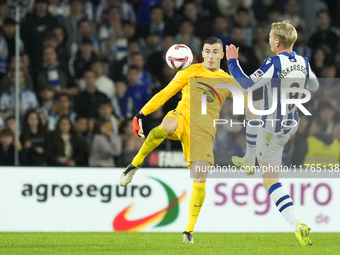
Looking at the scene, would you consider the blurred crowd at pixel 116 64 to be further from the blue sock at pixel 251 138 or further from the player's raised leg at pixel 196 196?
the player's raised leg at pixel 196 196

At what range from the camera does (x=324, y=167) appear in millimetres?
8789

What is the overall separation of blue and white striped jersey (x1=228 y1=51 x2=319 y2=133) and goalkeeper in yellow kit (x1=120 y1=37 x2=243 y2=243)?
0.53 m

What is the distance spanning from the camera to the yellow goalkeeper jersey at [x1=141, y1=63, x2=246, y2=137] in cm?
657

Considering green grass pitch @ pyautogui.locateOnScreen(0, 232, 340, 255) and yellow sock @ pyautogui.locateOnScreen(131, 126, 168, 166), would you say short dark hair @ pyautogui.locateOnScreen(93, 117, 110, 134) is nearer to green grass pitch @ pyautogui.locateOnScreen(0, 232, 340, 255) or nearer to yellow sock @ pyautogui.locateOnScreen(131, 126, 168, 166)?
green grass pitch @ pyautogui.locateOnScreen(0, 232, 340, 255)

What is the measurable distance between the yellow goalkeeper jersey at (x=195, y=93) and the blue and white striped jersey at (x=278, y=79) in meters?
0.50

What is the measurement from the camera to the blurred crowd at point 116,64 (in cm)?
932

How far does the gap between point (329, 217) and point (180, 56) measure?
3490 millimetres

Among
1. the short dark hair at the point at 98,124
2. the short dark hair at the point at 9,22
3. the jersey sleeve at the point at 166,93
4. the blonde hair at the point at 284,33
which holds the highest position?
the blonde hair at the point at 284,33

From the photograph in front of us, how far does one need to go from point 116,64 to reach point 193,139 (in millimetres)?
4844

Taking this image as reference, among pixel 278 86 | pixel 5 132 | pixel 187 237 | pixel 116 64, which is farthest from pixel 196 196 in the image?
pixel 116 64

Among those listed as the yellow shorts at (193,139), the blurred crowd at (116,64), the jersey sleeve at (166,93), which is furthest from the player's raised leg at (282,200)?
the blurred crowd at (116,64)

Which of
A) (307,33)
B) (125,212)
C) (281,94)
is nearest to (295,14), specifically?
(307,33)

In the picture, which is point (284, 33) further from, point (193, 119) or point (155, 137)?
point (155, 137)

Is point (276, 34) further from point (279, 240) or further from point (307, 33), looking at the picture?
point (307, 33)
